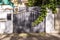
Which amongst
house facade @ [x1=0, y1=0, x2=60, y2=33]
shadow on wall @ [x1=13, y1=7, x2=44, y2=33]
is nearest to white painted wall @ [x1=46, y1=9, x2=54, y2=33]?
house facade @ [x1=0, y1=0, x2=60, y2=33]

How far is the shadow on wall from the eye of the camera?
9.55 m

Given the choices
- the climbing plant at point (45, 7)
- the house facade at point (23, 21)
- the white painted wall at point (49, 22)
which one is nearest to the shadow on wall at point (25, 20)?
the house facade at point (23, 21)

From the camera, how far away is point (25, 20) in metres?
9.62

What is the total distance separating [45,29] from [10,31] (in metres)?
1.83

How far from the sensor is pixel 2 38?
874 cm

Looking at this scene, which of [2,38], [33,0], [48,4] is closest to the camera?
[2,38]

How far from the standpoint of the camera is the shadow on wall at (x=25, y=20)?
9.55m

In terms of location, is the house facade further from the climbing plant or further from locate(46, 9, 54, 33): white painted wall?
the climbing plant

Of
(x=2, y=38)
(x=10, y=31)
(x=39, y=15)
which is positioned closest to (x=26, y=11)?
(x=39, y=15)

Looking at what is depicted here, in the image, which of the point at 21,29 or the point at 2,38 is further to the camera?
the point at 21,29

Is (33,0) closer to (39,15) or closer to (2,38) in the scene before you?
(39,15)

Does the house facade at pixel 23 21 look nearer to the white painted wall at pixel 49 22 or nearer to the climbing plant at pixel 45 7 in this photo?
the white painted wall at pixel 49 22

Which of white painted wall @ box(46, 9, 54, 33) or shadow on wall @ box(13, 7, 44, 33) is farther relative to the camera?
shadow on wall @ box(13, 7, 44, 33)

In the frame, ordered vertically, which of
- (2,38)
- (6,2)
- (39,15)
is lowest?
(2,38)
